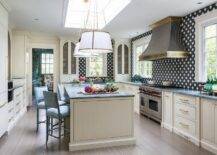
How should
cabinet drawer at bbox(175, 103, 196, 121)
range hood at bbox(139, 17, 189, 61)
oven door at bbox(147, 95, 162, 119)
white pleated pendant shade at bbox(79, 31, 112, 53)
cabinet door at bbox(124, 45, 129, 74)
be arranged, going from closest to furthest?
white pleated pendant shade at bbox(79, 31, 112, 53) → cabinet drawer at bbox(175, 103, 196, 121) → range hood at bbox(139, 17, 189, 61) → oven door at bbox(147, 95, 162, 119) → cabinet door at bbox(124, 45, 129, 74)

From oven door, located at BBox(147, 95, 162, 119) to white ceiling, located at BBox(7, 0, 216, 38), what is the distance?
2026 mm

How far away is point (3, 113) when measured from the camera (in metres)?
4.21

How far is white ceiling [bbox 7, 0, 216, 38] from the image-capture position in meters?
4.29

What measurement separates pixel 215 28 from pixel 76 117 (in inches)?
128

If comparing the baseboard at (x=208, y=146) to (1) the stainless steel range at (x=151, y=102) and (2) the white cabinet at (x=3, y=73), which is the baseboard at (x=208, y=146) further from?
(2) the white cabinet at (x=3, y=73)

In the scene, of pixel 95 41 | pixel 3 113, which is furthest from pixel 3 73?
pixel 95 41

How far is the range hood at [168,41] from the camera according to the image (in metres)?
5.00

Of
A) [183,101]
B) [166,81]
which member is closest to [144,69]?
[166,81]

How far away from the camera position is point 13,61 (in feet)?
22.5

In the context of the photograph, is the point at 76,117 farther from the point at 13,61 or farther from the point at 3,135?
the point at 13,61

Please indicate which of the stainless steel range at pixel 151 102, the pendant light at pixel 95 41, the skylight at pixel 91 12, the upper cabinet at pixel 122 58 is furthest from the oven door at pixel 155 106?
the upper cabinet at pixel 122 58

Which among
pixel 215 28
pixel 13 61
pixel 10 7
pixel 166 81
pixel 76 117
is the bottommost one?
pixel 76 117

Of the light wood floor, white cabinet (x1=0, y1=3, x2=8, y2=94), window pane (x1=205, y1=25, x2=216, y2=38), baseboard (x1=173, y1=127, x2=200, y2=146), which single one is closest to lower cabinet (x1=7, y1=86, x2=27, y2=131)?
the light wood floor

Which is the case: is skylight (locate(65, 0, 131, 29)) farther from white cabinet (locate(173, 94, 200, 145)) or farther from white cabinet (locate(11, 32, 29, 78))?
white cabinet (locate(173, 94, 200, 145))
